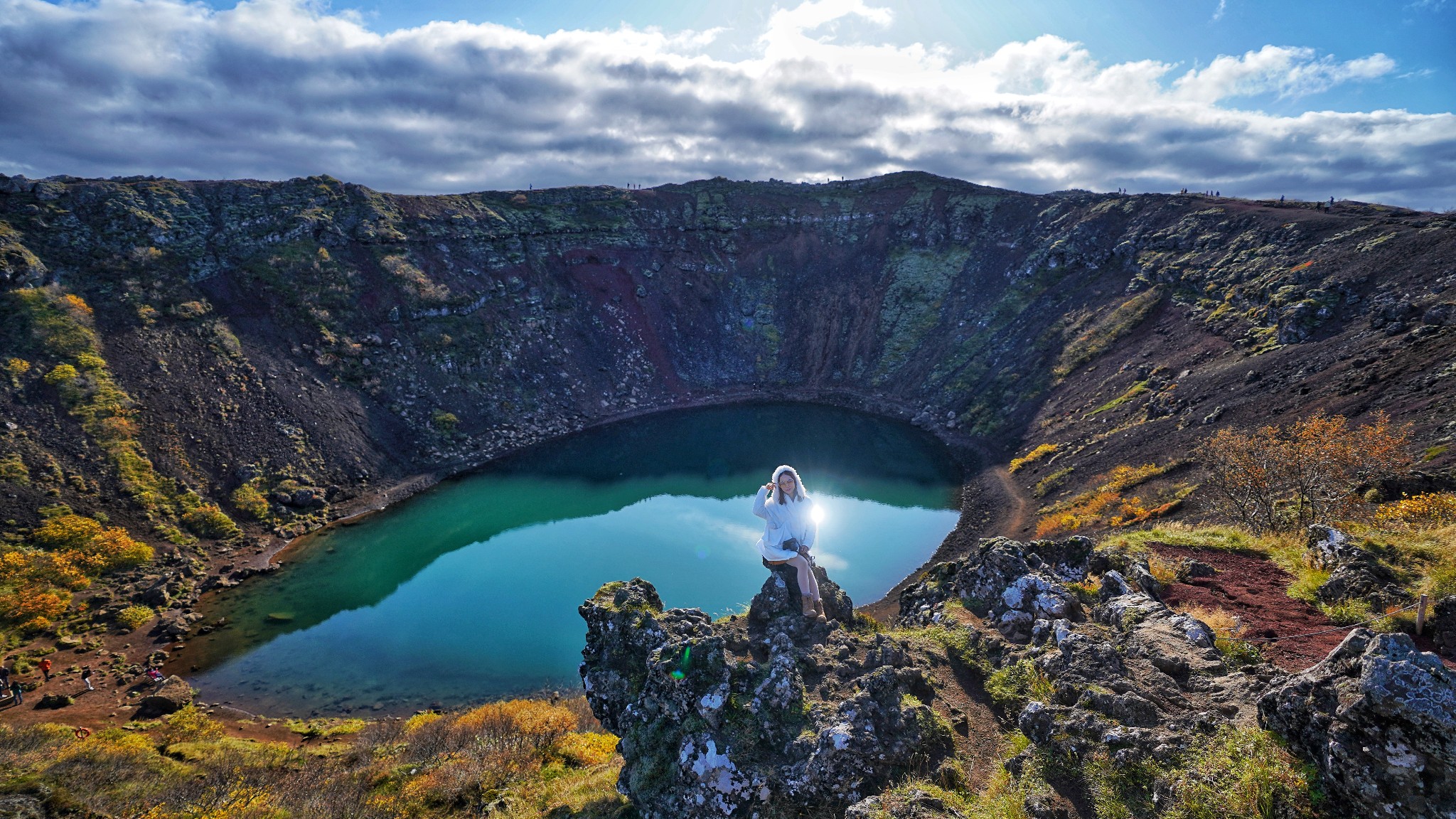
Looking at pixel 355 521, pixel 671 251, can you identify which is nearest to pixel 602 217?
pixel 671 251

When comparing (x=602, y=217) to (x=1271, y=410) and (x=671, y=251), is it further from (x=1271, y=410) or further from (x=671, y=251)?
(x=1271, y=410)

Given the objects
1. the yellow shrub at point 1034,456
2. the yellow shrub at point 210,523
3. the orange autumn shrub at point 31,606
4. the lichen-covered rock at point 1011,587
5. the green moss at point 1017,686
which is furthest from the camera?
the yellow shrub at point 1034,456

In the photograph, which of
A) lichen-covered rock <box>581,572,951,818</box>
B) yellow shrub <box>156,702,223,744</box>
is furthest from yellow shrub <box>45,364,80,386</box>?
lichen-covered rock <box>581,572,951,818</box>

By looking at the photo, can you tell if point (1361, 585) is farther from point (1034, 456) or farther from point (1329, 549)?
point (1034, 456)

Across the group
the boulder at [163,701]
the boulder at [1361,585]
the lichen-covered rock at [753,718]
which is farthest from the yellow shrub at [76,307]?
the boulder at [1361,585]

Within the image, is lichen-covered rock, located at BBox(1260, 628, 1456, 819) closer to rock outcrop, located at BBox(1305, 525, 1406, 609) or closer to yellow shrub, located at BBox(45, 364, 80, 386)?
rock outcrop, located at BBox(1305, 525, 1406, 609)

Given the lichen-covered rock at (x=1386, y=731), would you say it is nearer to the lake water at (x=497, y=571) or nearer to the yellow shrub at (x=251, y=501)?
the lake water at (x=497, y=571)
